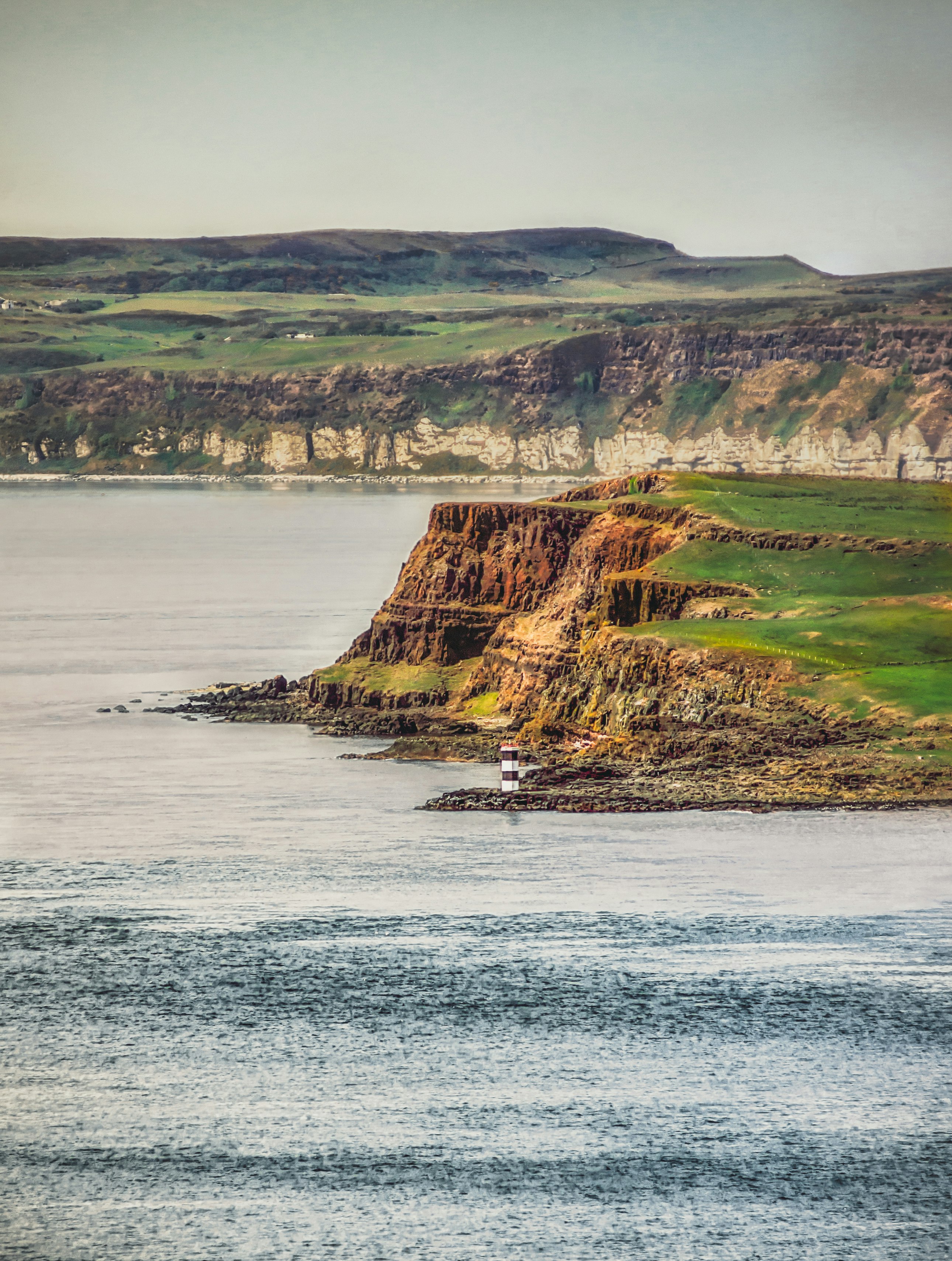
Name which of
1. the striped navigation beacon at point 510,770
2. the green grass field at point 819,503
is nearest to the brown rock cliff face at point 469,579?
the green grass field at point 819,503

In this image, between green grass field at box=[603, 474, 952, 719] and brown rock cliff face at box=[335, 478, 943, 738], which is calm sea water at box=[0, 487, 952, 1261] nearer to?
brown rock cliff face at box=[335, 478, 943, 738]

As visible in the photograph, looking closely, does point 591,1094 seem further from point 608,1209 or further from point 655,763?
point 655,763

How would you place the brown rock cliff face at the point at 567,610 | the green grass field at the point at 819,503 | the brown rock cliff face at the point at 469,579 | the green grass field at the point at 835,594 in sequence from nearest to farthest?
the green grass field at the point at 835,594, the brown rock cliff face at the point at 567,610, the green grass field at the point at 819,503, the brown rock cliff face at the point at 469,579

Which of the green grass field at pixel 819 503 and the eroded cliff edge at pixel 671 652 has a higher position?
the green grass field at pixel 819 503

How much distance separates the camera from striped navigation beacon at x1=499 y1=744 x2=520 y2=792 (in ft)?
107

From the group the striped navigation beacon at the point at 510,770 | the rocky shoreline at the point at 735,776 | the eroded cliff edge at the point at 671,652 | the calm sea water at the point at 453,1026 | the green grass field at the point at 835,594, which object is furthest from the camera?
the green grass field at the point at 835,594

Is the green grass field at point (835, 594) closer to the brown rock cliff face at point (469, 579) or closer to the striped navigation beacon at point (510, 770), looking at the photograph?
the brown rock cliff face at point (469, 579)

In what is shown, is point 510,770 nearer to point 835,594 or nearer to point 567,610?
point 567,610

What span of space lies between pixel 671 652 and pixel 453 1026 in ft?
53.2

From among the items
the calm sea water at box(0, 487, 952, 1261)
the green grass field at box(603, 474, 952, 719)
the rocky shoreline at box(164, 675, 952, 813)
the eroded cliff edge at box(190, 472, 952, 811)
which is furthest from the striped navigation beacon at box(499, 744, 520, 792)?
the green grass field at box(603, 474, 952, 719)

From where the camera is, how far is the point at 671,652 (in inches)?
1409

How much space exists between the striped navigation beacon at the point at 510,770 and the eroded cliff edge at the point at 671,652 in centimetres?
28

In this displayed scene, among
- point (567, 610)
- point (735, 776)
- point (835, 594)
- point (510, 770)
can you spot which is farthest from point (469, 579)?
point (735, 776)

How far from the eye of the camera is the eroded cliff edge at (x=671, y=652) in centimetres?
3281
